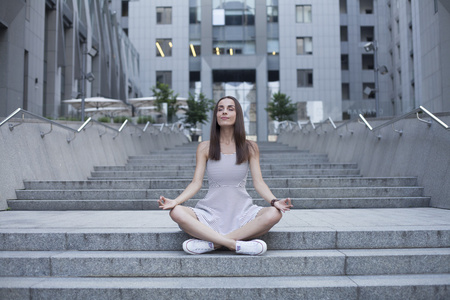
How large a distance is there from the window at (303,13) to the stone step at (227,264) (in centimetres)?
3750

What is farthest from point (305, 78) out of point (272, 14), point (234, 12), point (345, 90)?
point (234, 12)

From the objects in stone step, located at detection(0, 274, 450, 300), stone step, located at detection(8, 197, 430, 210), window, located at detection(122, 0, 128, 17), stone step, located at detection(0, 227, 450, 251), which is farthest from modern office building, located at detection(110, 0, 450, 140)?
stone step, located at detection(0, 274, 450, 300)

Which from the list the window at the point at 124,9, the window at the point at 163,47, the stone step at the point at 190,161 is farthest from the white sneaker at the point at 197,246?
the window at the point at 124,9

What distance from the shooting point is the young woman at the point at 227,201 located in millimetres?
3797

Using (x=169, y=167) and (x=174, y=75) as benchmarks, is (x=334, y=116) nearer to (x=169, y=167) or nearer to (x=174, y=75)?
(x=169, y=167)

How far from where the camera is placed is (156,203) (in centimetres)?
678

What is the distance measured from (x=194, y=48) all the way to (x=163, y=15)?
4.45 meters

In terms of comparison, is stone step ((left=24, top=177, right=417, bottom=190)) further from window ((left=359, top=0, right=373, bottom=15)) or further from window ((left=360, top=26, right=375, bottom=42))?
window ((left=359, top=0, right=373, bottom=15))

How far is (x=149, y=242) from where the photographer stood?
4.27 m

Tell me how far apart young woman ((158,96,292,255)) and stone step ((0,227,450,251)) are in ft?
1.29

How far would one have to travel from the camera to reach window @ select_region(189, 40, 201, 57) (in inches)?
1535

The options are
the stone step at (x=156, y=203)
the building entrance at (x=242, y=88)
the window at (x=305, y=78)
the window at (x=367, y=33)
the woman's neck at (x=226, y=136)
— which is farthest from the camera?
the window at (x=367, y=33)

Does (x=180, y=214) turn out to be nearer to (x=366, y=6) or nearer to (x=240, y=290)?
(x=240, y=290)

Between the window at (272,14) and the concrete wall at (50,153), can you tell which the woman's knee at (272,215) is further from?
the window at (272,14)
